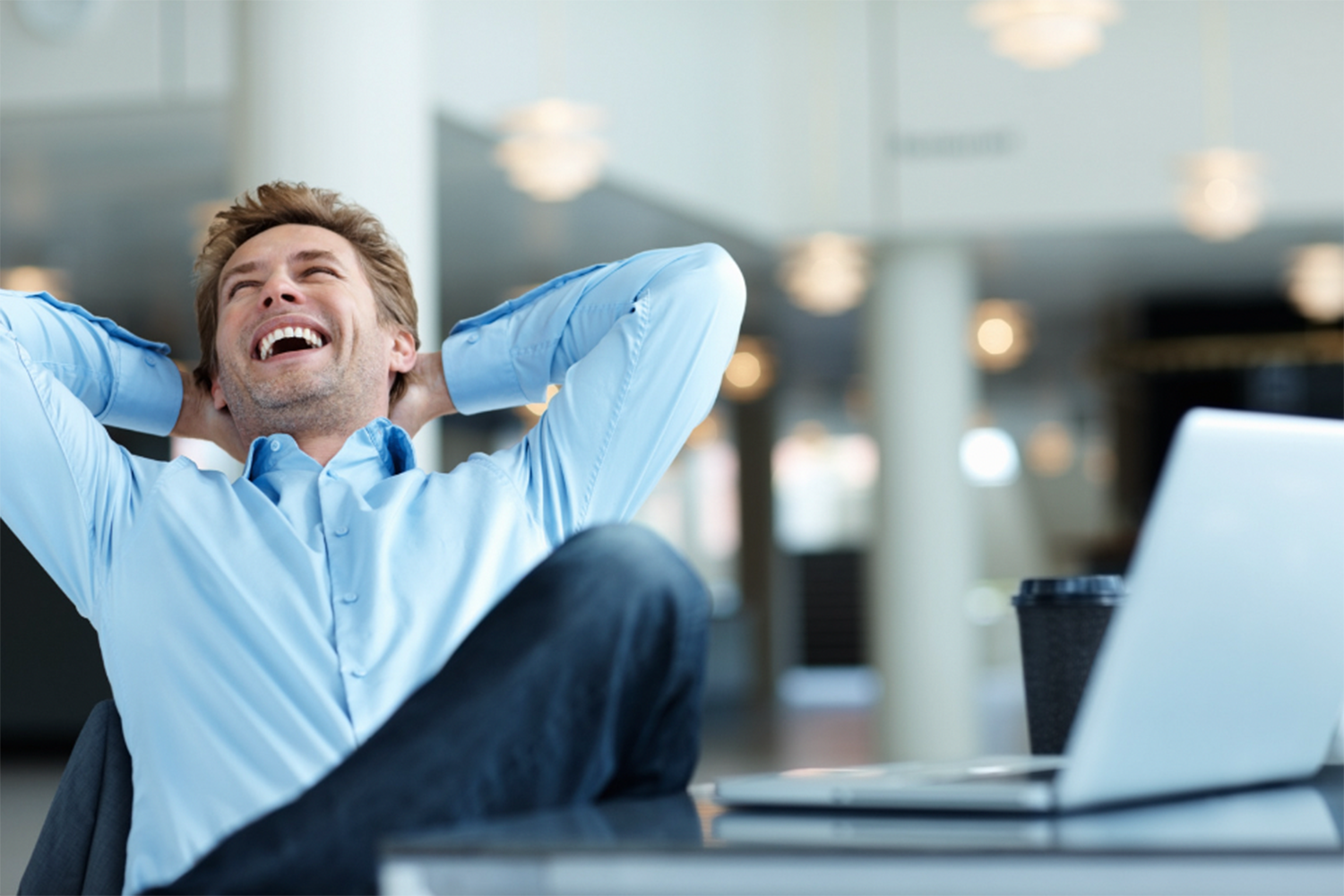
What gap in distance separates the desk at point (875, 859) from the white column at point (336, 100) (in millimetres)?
3523

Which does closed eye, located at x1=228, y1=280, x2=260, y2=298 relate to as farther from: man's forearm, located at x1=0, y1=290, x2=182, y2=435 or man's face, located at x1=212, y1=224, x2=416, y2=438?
man's forearm, located at x1=0, y1=290, x2=182, y2=435

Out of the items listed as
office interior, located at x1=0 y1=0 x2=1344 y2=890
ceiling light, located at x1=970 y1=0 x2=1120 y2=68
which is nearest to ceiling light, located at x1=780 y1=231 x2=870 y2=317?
office interior, located at x1=0 y1=0 x2=1344 y2=890

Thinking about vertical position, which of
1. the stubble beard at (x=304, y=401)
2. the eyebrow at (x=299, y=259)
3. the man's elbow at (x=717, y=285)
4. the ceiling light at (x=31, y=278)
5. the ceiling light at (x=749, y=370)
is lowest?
the stubble beard at (x=304, y=401)

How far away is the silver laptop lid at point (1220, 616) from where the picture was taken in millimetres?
750

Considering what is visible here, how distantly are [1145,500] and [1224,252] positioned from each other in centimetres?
233

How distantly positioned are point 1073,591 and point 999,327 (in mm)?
9043

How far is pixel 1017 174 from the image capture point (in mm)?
7324

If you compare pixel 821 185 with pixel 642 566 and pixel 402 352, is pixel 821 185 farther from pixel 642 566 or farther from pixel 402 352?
pixel 642 566

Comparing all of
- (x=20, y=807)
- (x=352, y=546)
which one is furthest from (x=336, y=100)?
(x=20, y=807)

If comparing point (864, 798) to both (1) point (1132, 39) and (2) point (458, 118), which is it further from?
(1) point (1132, 39)

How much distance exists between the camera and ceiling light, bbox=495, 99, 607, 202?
4.96 m

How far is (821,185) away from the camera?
755cm

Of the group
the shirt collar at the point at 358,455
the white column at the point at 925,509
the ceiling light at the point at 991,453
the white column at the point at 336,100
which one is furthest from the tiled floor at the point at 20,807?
the ceiling light at the point at 991,453

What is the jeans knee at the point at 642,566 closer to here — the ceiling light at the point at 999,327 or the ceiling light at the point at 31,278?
the ceiling light at the point at 31,278
